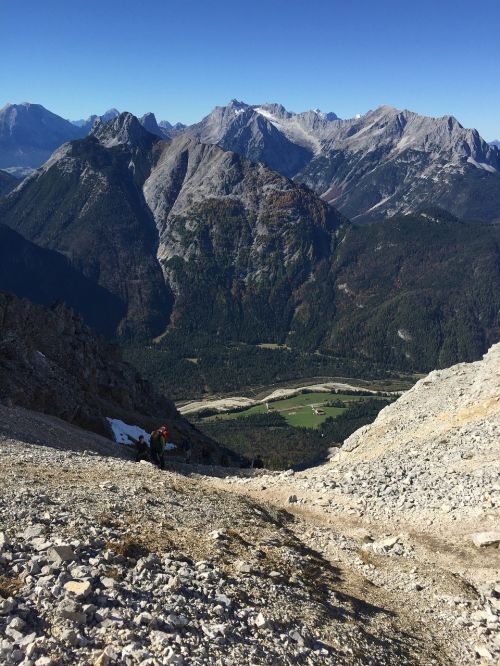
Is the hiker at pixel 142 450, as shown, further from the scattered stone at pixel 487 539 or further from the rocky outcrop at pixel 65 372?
the scattered stone at pixel 487 539

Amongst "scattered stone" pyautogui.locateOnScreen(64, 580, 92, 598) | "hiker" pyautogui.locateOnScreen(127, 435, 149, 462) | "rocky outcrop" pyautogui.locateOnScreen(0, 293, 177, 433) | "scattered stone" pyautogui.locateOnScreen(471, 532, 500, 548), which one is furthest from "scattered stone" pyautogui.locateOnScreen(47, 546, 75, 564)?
"rocky outcrop" pyautogui.locateOnScreen(0, 293, 177, 433)

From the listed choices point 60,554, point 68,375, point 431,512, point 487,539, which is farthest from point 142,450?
point 60,554

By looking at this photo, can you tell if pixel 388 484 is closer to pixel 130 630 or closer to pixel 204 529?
pixel 204 529

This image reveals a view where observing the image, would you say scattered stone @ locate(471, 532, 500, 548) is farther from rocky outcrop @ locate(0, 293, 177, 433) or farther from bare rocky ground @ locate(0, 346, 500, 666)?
rocky outcrop @ locate(0, 293, 177, 433)

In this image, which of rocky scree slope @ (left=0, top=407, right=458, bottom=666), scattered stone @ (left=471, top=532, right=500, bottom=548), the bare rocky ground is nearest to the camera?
rocky scree slope @ (left=0, top=407, right=458, bottom=666)

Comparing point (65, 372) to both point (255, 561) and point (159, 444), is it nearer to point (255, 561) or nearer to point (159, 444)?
point (159, 444)

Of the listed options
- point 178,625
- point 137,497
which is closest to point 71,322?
point 137,497

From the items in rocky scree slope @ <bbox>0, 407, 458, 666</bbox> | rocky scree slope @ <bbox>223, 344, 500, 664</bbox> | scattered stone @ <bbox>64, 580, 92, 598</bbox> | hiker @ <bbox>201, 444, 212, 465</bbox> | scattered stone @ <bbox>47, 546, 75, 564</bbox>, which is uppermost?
scattered stone @ <bbox>47, 546, 75, 564</bbox>

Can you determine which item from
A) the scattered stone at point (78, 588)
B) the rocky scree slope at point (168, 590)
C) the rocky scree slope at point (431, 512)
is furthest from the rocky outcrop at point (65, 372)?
the scattered stone at point (78, 588)
